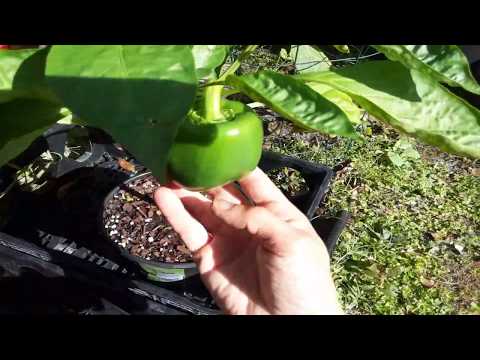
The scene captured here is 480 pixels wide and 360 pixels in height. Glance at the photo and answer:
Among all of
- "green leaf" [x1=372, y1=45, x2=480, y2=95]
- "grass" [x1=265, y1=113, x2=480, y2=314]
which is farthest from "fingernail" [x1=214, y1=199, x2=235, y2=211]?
"grass" [x1=265, y1=113, x2=480, y2=314]

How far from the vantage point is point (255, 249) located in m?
1.08

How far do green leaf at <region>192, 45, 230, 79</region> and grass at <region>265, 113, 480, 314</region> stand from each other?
1082mm

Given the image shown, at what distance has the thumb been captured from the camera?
91 cm

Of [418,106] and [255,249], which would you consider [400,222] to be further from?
[418,106]

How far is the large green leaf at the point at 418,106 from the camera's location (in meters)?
0.63

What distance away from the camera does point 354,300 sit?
154 cm

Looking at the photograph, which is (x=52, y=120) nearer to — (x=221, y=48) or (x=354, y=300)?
(x=221, y=48)

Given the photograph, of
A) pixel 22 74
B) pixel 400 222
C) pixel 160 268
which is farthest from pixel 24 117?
pixel 400 222

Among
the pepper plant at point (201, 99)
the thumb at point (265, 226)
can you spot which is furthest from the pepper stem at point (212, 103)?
the thumb at point (265, 226)

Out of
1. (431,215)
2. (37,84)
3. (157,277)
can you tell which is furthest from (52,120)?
(431,215)

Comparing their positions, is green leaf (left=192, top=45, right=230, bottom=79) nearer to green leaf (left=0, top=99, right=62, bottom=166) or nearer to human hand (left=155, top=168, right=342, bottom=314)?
green leaf (left=0, top=99, right=62, bottom=166)

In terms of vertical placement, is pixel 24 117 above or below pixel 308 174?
above

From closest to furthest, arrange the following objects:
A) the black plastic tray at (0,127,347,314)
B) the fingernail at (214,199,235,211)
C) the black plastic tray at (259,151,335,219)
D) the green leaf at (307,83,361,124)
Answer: the green leaf at (307,83,361,124) < the fingernail at (214,199,235,211) < the black plastic tray at (0,127,347,314) < the black plastic tray at (259,151,335,219)

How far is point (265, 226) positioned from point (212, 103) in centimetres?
30
